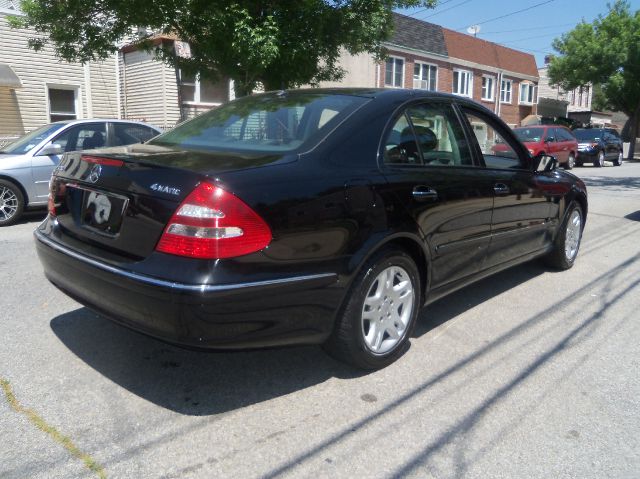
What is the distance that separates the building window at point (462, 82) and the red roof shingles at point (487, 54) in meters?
0.83

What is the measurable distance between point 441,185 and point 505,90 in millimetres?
36597

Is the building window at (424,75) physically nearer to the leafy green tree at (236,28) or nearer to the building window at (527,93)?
the building window at (527,93)

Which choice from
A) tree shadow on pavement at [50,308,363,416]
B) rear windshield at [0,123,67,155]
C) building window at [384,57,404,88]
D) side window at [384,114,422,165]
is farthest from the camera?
building window at [384,57,404,88]

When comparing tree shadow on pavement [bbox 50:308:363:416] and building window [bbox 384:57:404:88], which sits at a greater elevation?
building window [bbox 384:57:404:88]

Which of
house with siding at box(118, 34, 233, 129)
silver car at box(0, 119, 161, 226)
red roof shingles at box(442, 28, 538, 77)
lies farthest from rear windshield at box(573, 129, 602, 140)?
silver car at box(0, 119, 161, 226)

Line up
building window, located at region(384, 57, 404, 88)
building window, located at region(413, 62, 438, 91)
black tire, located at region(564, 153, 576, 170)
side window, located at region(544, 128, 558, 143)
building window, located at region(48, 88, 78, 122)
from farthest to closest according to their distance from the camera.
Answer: building window, located at region(413, 62, 438, 91) → building window, located at region(384, 57, 404, 88) → black tire, located at region(564, 153, 576, 170) → side window, located at region(544, 128, 558, 143) → building window, located at region(48, 88, 78, 122)

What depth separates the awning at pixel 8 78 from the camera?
53.4 feet

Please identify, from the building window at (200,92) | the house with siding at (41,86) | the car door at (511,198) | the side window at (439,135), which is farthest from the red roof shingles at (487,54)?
the side window at (439,135)

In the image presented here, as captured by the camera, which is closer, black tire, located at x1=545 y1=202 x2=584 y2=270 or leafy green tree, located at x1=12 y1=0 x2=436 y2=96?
black tire, located at x1=545 y1=202 x2=584 y2=270

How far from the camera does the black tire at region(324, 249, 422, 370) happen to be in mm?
3227

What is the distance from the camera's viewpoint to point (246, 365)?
11.7ft

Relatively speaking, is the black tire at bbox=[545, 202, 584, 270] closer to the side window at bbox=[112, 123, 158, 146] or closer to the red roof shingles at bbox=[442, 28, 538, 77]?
the side window at bbox=[112, 123, 158, 146]

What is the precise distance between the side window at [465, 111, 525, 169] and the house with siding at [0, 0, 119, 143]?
14728 mm

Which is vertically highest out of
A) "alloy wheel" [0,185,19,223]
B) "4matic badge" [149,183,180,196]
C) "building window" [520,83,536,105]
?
"building window" [520,83,536,105]
